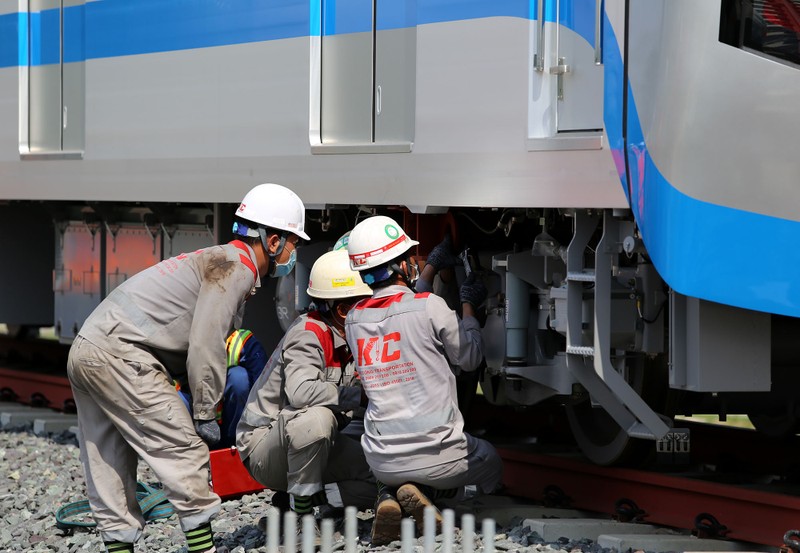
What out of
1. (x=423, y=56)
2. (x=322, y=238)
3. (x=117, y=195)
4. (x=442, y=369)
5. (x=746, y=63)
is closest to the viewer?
(x=746, y=63)

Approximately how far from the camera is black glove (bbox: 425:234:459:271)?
310 inches

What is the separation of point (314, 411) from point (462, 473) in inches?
31.0

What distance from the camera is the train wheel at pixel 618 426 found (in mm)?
7266

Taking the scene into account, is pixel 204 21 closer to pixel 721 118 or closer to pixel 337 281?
pixel 337 281

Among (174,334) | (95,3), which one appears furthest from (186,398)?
(95,3)

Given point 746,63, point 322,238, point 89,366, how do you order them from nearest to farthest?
point 746,63 < point 89,366 < point 322,238

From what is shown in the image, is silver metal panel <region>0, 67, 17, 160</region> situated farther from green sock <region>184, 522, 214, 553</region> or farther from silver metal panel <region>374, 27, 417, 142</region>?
green sock <region>184, 522, 214, 553</region>

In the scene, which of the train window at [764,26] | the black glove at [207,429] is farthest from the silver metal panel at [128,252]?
the train window at [764,26]

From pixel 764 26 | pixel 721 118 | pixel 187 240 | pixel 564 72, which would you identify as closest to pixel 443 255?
pixel 564 72

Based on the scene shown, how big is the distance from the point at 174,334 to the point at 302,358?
34.7 inches

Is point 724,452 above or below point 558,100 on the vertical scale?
below

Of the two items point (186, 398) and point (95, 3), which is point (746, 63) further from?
point (95, 3)

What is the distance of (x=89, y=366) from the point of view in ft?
19.3

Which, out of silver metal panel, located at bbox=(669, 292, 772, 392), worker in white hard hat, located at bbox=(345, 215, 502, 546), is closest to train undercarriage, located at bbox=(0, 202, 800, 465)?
silver metal panel, located at bbox=(669, 292, 772, 392)
